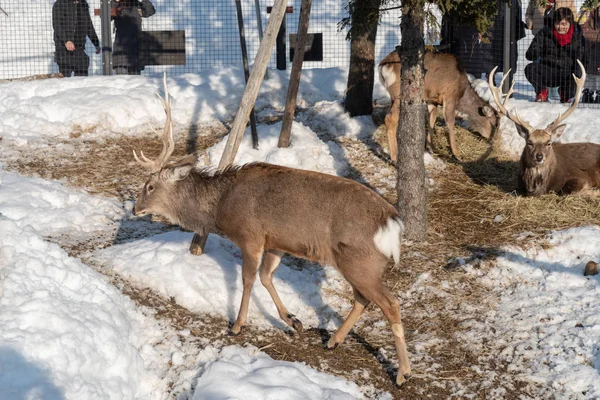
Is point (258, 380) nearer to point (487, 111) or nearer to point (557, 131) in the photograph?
point (557, 131)

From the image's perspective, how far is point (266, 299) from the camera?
731 centimetres

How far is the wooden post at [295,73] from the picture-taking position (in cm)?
1024

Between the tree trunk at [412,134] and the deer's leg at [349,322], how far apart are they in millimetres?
2208

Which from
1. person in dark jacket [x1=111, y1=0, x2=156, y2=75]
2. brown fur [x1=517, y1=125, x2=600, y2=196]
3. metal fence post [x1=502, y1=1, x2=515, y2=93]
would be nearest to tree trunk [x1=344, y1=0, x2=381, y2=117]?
brown fur [x1=517, y1=125, x2=600, y2=196]

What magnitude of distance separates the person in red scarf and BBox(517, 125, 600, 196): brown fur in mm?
2793

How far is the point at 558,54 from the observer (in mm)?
13203

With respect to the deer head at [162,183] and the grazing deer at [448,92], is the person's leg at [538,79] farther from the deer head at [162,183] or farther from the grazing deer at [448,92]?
the deer head at [162,183]

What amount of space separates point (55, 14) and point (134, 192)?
21.2ft

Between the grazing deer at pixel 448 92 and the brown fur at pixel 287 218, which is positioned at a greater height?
the grazing deer at pixel 448 92

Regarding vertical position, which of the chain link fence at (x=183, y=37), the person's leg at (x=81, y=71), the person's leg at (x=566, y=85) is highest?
the chain link fence at (x=183, y=37)

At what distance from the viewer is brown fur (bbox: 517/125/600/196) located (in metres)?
9.97

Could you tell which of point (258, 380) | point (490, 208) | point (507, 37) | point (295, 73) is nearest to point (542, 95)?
point (507, 37)

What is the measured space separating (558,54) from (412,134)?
18.6ft

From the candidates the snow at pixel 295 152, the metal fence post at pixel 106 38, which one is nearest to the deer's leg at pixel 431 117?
the snow at pixel 295 152
